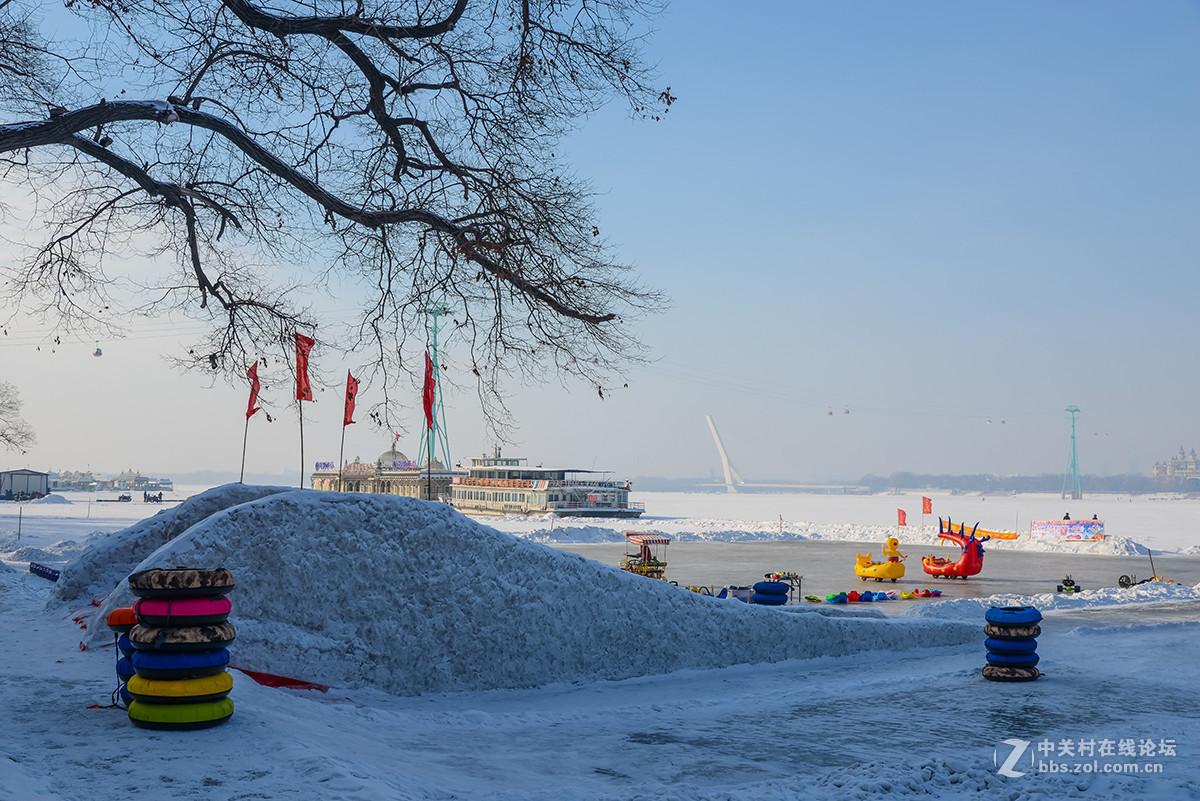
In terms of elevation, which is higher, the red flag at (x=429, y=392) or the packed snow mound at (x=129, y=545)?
the red flag at (x=429, y=392)

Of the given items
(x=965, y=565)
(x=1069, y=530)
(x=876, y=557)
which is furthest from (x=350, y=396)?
(x=1069, y=530)

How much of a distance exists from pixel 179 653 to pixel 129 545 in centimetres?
884

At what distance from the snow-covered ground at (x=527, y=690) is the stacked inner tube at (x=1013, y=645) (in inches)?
8.2

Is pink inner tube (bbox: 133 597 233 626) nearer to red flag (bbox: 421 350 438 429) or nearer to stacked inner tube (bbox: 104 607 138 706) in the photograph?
stacked inner tube (bbox: 104 607 138 706)

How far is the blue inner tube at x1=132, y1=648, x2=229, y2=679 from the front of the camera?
6129 millimetres

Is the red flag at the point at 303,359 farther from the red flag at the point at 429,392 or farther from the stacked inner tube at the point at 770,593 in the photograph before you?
the stacked inner tube at the point at 770,593

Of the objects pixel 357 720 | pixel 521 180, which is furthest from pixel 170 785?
pixel 521 180

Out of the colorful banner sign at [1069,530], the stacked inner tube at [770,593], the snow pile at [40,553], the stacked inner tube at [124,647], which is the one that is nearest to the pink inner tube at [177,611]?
the stacked inner tube at [124,647]

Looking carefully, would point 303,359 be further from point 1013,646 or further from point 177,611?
point 1013,646

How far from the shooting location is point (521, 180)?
34.9 feet

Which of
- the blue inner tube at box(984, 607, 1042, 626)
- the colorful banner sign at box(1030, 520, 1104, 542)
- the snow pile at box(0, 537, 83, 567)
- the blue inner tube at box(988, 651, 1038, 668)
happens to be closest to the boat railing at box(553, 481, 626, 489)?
the colorful banner sign at box(1030, 520, 1104, 542)

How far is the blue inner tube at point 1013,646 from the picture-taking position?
10383mm

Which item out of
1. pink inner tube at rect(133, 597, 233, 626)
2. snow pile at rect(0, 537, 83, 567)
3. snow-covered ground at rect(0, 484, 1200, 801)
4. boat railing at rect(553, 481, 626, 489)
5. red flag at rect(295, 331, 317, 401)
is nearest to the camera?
snow-covered ground at rect(0, 484, 1200, 801)

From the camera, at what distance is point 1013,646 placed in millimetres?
10398
